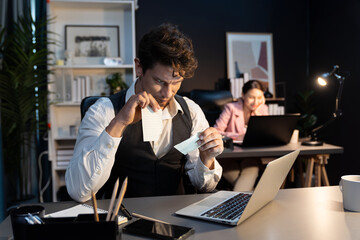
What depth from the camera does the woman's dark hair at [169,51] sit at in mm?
1376

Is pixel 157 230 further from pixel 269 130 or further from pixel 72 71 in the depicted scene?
pixel 72 71

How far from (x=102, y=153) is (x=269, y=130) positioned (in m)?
1.40

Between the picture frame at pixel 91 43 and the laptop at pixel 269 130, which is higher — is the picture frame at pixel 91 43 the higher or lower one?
the higher one

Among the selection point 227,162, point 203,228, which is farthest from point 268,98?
point 203,228

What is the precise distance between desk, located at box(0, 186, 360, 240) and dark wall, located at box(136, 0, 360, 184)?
9.34ft

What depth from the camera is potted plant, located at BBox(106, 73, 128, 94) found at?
351 centimetres

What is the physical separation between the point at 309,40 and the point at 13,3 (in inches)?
141

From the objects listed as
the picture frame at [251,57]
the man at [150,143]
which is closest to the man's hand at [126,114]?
the man at [150,143]

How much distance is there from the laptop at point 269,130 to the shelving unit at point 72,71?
66.0 inches

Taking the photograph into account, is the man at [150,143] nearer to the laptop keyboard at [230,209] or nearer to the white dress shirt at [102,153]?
the white dress shirt at [102,153]

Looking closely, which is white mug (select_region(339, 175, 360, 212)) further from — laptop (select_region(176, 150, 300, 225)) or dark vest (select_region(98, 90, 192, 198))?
dark vest (select_region(98, 90, 192, 198))

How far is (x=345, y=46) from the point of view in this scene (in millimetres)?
3684

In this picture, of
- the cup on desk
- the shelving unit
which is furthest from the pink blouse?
the cup on desk

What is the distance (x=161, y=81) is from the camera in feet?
4.62
